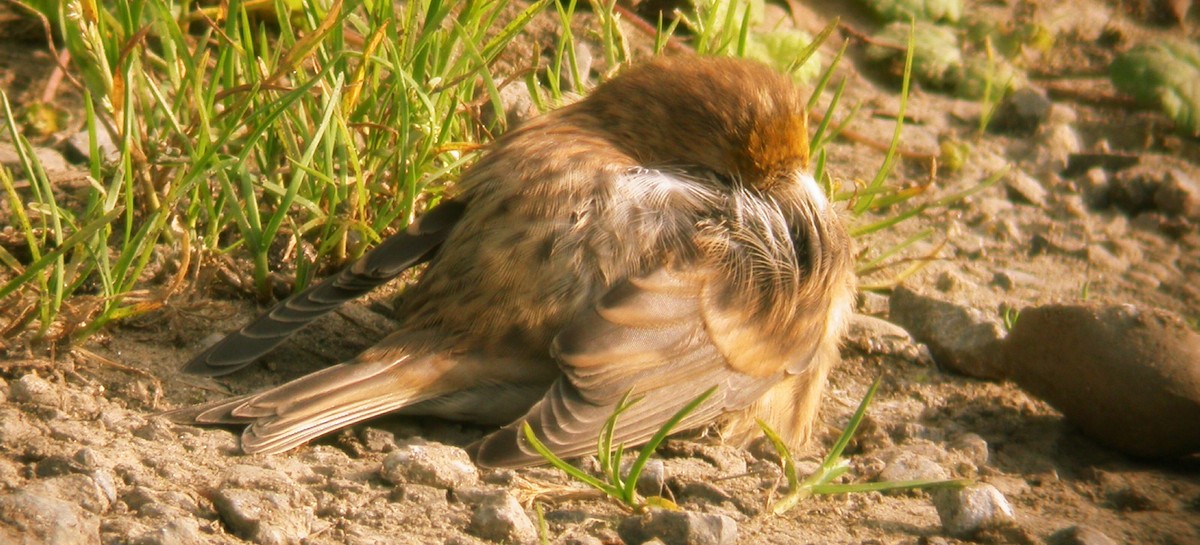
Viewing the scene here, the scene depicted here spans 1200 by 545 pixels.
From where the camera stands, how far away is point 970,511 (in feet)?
11.8

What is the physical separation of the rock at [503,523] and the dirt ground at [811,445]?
0.7 inches

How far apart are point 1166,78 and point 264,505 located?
5.06m

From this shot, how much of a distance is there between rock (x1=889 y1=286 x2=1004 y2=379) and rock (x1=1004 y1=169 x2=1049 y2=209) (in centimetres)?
124

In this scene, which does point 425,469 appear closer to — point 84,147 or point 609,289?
point 609,289

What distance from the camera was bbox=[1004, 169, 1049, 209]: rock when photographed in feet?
20.0

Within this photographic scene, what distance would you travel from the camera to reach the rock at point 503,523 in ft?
10.5

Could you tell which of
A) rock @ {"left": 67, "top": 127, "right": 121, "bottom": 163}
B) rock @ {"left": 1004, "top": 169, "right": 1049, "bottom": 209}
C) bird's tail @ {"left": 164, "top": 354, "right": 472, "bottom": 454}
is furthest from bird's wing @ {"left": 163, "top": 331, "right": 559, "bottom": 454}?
rock @ {"left": 1004, "top": 169, "right": 1049, "bottom": 209}

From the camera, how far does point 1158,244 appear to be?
593 cm

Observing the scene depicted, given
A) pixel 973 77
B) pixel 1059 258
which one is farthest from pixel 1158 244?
pixel 973 77

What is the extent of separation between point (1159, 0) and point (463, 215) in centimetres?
501

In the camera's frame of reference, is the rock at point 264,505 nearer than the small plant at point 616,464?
Yes

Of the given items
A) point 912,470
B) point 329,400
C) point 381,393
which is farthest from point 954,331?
point 329,400

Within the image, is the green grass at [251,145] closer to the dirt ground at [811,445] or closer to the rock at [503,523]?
the dirt ground at [811,445]

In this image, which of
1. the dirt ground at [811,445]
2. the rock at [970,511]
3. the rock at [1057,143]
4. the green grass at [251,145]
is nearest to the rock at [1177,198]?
the dirt ground at [811,445]
